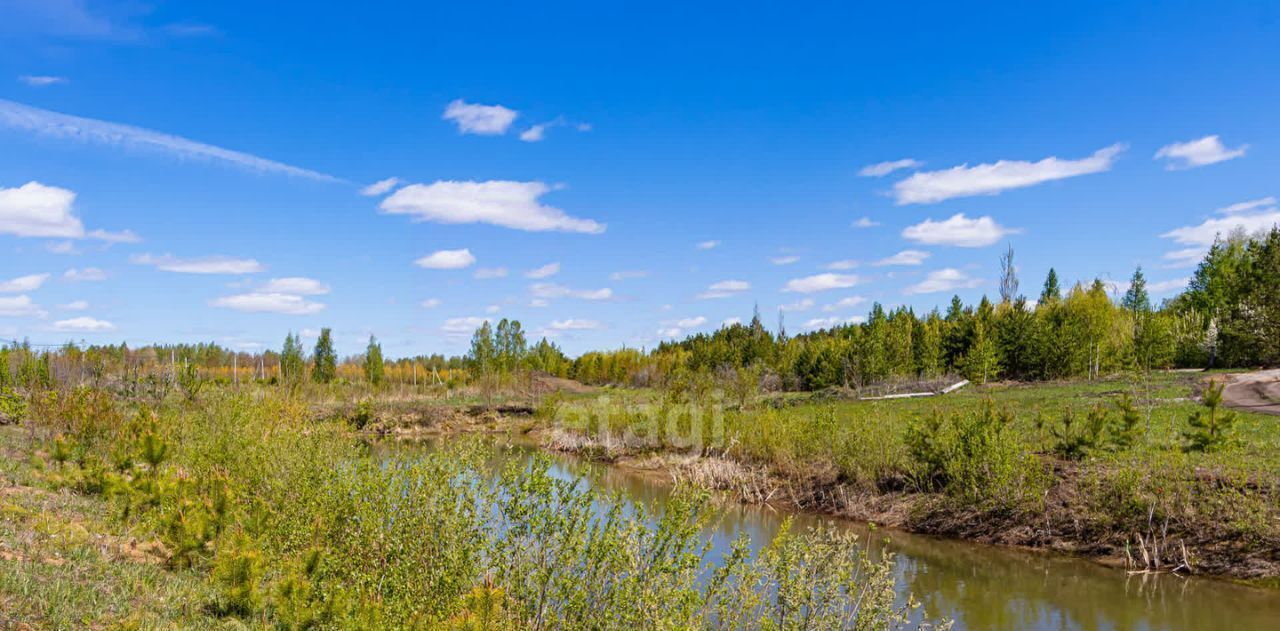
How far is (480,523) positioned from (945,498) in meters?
14.1

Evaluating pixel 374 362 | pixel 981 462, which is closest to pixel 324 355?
pixel 374 362

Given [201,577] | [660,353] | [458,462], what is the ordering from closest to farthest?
[458,462], [201,577], [660,353]

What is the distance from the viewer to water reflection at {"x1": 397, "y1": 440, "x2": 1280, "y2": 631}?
11.1 meters

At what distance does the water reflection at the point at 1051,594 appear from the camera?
11070 millimetres

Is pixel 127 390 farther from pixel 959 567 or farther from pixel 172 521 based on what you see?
pixel 959 567

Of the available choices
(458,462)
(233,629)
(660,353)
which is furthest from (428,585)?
(660,353)

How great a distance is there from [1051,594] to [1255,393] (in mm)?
23171

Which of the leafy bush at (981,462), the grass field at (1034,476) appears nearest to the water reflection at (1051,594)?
the grass field at (1034,476)

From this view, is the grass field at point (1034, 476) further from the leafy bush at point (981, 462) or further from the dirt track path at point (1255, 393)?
the dirt track path at point (1255, 393)

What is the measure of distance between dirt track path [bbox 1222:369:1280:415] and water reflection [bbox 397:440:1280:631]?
1486 centimetres

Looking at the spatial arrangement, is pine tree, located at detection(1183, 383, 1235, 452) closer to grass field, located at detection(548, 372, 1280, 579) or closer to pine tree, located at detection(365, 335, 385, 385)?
grass field, located at detection(548, 372, 1280, 579)

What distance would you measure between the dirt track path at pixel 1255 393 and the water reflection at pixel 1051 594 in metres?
14.9

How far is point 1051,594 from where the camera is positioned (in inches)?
490

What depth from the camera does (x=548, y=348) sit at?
85.4 m
